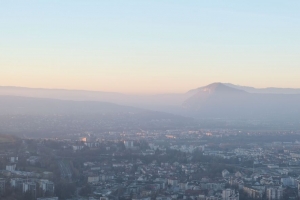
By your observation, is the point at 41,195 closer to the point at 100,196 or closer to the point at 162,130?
the point at 100,196

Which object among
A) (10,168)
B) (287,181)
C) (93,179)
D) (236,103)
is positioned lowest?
(93,179)

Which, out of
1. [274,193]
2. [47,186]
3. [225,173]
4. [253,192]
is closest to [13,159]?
[47,186]

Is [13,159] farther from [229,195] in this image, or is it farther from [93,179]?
[229,195]

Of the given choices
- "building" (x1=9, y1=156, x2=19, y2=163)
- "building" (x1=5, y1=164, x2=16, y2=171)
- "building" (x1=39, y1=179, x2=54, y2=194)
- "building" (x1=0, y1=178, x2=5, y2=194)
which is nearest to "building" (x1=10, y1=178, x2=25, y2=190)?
"building" (x1=0, y1=178, x2=5, y2=194)

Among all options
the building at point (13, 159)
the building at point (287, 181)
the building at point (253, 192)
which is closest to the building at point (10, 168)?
the building at point (13, 159)

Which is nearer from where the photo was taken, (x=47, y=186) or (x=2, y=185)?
(x=2, y=185)

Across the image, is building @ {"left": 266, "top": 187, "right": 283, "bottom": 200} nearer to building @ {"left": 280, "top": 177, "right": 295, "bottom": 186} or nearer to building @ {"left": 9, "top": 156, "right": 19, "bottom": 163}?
building @ {"left": 280, "top": 177, "right": 295, "bottom": 186}

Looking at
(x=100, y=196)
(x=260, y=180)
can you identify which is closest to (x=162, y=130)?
(x=260, y=180)

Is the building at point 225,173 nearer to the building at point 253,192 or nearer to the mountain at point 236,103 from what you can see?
the building at point 253,192
